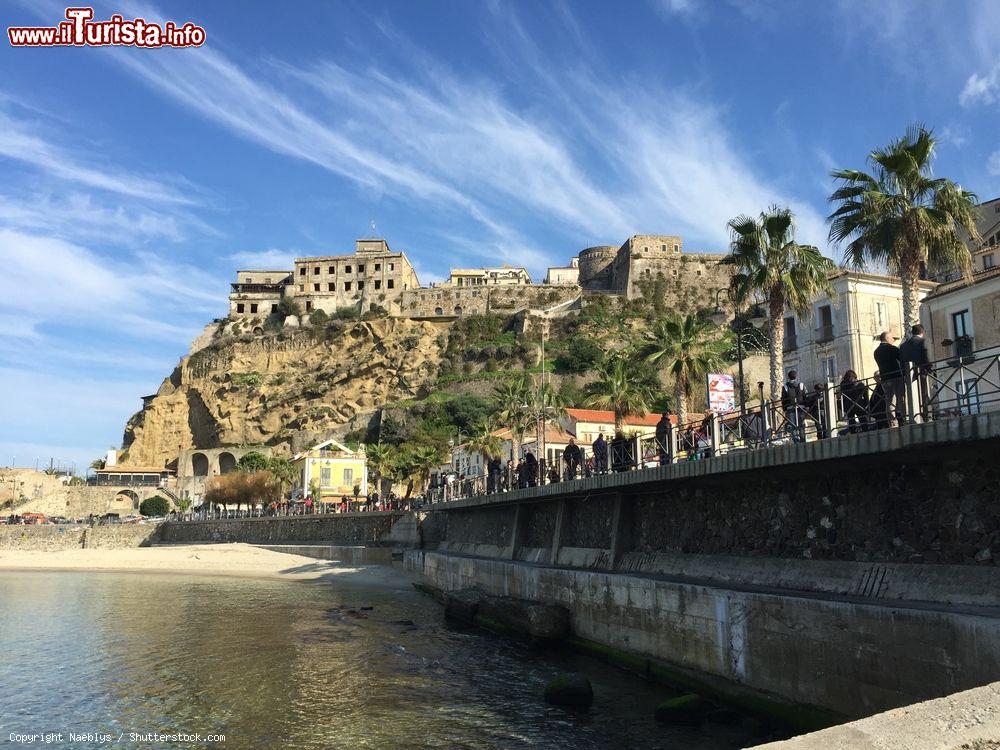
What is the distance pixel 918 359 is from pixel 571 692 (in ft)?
25.9

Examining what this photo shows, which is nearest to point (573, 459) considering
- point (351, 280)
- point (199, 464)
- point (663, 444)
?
point (663, 444)

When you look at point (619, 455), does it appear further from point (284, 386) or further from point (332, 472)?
point (284, 386)

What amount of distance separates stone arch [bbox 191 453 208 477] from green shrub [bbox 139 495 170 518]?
35.4 feet

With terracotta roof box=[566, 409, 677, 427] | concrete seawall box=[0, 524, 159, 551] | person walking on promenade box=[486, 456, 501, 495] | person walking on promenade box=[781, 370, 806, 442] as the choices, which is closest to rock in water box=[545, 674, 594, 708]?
person walking on promenade box=[781, 370, 806, 442]

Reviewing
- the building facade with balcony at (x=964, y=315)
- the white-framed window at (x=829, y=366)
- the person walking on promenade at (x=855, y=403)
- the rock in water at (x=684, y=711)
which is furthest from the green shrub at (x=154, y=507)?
the person walking on promenade at (x=855, y=403)

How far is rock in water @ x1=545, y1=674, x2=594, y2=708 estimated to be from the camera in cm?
1288

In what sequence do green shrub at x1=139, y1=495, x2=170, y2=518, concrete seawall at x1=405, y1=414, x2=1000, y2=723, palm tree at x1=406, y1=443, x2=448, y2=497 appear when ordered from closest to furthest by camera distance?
concrete seawall at x1=405, y1=414, x2=1000, y2=723 < palm tree at x1=406, y1=443, x2=448, y2=497 < green shrub at x1=139, y1=495, x2=170, y2=518

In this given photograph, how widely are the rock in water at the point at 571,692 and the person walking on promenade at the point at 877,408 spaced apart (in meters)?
→ 6.52

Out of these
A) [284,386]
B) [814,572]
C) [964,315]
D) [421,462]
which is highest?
[284,386]

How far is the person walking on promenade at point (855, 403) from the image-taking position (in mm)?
10977

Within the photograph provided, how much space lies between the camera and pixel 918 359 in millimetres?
10867

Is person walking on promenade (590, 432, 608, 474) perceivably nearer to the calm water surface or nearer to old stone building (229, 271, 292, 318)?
the calm water surface

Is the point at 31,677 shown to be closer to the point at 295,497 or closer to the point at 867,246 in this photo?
the point at 867,246

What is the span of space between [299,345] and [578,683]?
309ft
